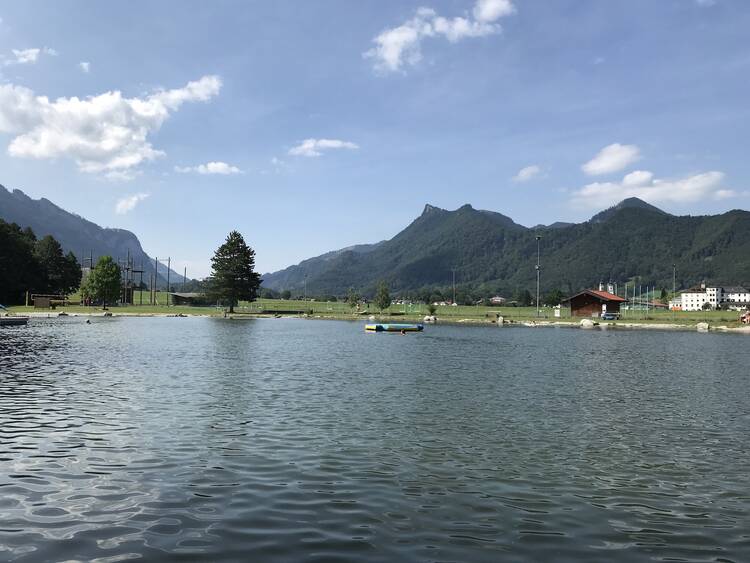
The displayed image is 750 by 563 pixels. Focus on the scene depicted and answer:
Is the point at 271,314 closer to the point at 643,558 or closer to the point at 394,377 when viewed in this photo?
the point at 394,377

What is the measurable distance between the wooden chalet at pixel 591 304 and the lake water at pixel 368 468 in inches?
4557

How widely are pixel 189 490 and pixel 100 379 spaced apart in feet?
72.5

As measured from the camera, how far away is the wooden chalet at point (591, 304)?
144m

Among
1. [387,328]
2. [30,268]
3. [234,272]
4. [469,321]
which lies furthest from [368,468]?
[30,268]

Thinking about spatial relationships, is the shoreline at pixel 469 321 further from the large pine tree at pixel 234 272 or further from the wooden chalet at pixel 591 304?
the wooden chalet at pixel 591 304

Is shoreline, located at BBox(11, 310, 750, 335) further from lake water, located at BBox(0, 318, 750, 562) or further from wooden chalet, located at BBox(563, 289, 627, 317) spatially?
lake water, located at BBox(0, 318, 750, 562)

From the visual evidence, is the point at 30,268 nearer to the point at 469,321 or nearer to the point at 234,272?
the point at 234,272

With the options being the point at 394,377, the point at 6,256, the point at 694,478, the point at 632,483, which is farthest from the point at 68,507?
the point at 6,256

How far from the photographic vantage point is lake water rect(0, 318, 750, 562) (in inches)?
436

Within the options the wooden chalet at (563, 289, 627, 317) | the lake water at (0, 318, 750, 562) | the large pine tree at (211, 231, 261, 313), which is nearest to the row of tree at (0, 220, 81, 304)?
the large pine tree at (211, 231, 261, 313)

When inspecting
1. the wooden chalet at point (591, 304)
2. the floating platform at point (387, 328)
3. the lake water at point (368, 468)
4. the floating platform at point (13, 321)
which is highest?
the wooden chalet at point (591, 304)

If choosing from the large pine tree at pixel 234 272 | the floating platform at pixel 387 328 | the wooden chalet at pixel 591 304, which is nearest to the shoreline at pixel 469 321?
the large pine tree at pixel 234 272

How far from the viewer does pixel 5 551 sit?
33.6 feet

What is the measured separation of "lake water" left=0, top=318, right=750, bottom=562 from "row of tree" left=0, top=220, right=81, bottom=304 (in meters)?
129
